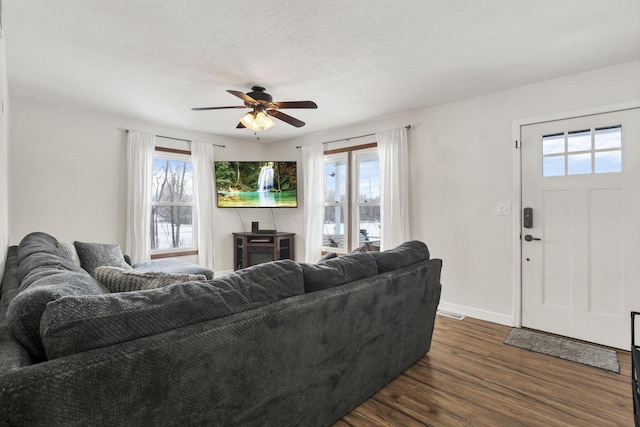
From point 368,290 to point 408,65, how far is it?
6.46 ft

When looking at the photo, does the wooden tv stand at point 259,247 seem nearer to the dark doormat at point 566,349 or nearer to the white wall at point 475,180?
the white wall at point 475,180

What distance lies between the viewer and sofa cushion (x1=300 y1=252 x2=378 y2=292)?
1659 millimetres

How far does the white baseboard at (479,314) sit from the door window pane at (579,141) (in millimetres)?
1732

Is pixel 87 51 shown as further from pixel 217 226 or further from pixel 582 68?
pixel 582 68

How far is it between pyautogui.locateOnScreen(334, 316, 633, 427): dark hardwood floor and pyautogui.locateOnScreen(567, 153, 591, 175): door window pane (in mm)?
1550

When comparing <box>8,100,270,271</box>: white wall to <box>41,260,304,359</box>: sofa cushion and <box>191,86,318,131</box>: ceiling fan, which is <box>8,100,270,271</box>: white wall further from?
<box>41,260,304,359</box>: sofa cushion

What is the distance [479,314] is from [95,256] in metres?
3.94

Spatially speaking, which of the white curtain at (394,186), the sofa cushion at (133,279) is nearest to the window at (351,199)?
the white curtain at (394,186)

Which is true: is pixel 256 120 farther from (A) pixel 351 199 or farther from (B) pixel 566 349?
(B) pixel 566 349

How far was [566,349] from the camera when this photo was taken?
8.74 feet

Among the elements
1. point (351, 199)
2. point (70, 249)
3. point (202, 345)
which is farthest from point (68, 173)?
point (202, 345)

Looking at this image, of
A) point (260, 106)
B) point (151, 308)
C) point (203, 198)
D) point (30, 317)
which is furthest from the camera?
point (203, 198)

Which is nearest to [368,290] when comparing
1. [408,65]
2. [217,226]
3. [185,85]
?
[408,65]

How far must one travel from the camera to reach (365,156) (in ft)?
15.2
